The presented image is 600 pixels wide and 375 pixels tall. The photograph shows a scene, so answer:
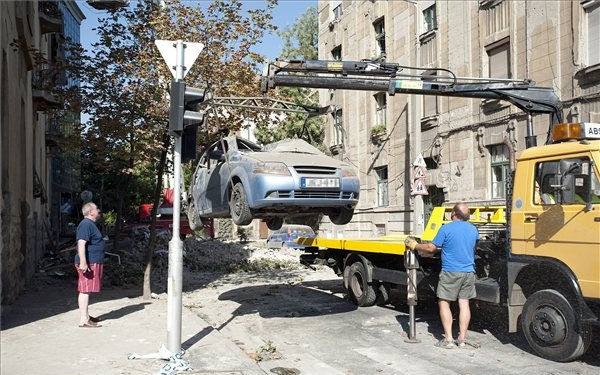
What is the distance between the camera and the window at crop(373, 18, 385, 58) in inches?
981

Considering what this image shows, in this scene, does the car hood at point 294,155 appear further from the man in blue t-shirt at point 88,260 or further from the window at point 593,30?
the window at point 593,30

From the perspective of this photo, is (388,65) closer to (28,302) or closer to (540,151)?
(540,151)

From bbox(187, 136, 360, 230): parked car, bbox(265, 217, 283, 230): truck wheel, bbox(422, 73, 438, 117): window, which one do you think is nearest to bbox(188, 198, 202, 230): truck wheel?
bbox(187, 136, 360, 230): parked car

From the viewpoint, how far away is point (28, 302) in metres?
9.75

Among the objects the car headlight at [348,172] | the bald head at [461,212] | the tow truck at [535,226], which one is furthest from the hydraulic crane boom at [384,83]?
the bald head at [461,212]

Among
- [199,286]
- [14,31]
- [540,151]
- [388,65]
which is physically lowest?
[199,286]

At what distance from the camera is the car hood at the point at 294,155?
8.01 meters

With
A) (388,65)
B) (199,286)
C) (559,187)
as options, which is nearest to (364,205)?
(199,286)

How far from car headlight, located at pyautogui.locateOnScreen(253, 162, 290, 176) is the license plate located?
0.88ft

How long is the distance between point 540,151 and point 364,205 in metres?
18.7

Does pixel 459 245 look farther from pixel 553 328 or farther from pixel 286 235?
pixel 286 235

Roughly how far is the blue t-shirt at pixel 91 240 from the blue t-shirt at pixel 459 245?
4.75 m

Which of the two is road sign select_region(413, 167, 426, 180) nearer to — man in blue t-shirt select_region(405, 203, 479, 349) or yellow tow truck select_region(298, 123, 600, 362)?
yellow tow truck select_region(298, 123, 600, 362)

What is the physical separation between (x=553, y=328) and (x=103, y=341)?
17.4 feet
